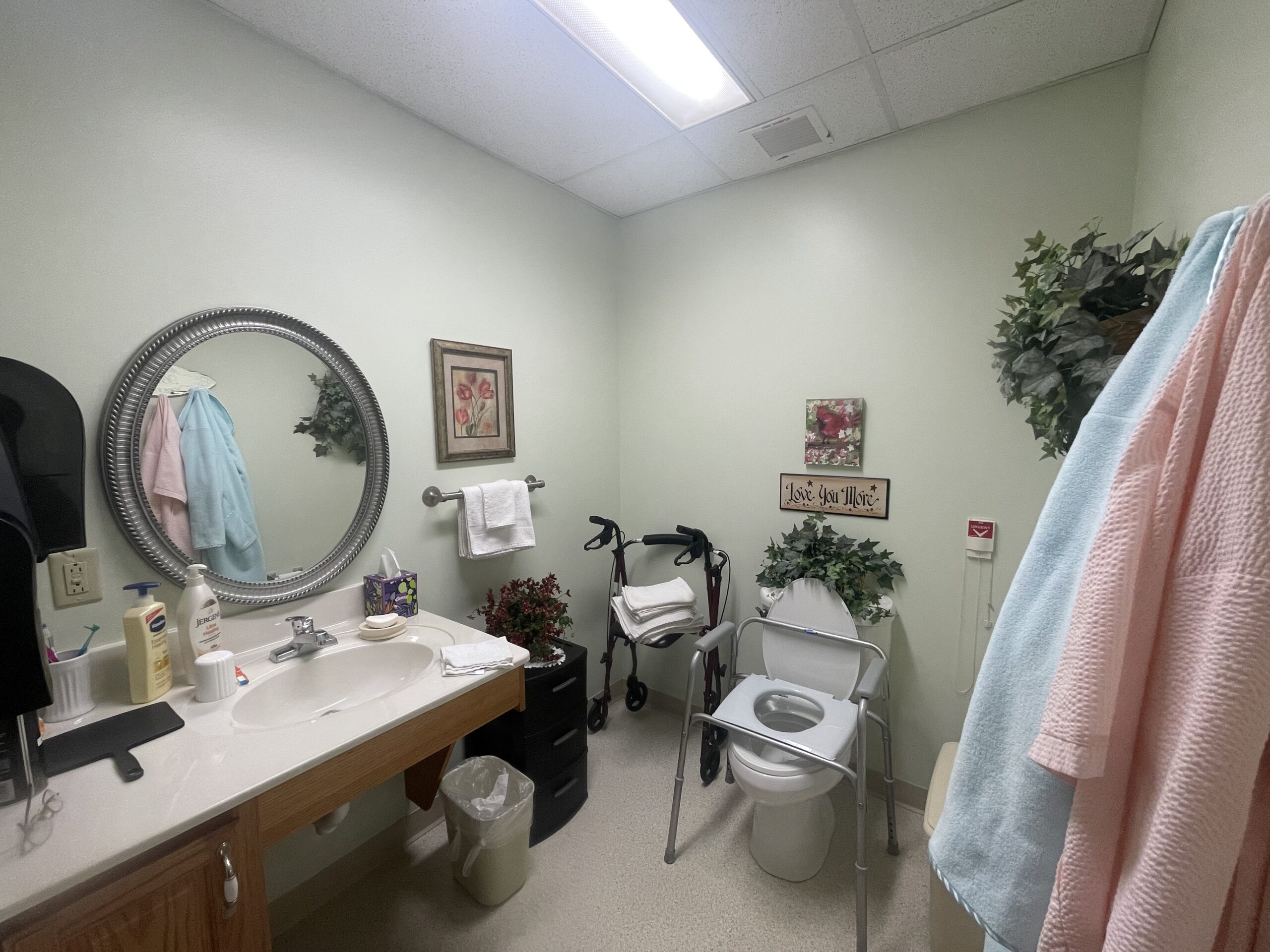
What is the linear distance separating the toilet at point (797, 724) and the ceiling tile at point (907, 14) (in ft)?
5.34

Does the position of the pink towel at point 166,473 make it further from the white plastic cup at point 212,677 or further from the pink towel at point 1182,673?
the pink towel at point 1182,673

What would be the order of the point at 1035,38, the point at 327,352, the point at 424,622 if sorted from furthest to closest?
1. the point at 424,622
2. the point at 327,352
3. the point at 1035,38

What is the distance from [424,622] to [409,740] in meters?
0.50

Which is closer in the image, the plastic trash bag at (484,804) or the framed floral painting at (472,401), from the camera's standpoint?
the plastic trash bag at (484,804)

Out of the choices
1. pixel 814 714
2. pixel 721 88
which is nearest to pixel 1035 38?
pixel 721 88

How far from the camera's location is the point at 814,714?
174 cm

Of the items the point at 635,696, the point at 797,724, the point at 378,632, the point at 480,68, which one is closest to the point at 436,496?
the point at 378,632

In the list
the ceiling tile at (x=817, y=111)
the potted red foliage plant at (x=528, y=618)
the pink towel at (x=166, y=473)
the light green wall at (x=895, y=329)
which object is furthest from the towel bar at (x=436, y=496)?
the ceiling tile at (x=817, y=111)

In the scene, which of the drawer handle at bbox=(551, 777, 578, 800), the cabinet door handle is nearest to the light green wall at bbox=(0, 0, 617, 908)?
the drawer handle at bbox=(551, 777, 578, 800)

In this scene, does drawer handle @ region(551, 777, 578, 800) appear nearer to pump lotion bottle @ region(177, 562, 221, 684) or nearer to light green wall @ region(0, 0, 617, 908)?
light green wall @ region(0, 0, 617, 908)

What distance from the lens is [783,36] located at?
131cm

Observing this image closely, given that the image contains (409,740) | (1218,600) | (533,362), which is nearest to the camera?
(1218,600)

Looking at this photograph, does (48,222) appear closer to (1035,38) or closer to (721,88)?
(721,88)

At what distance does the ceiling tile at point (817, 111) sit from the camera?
1.50m
